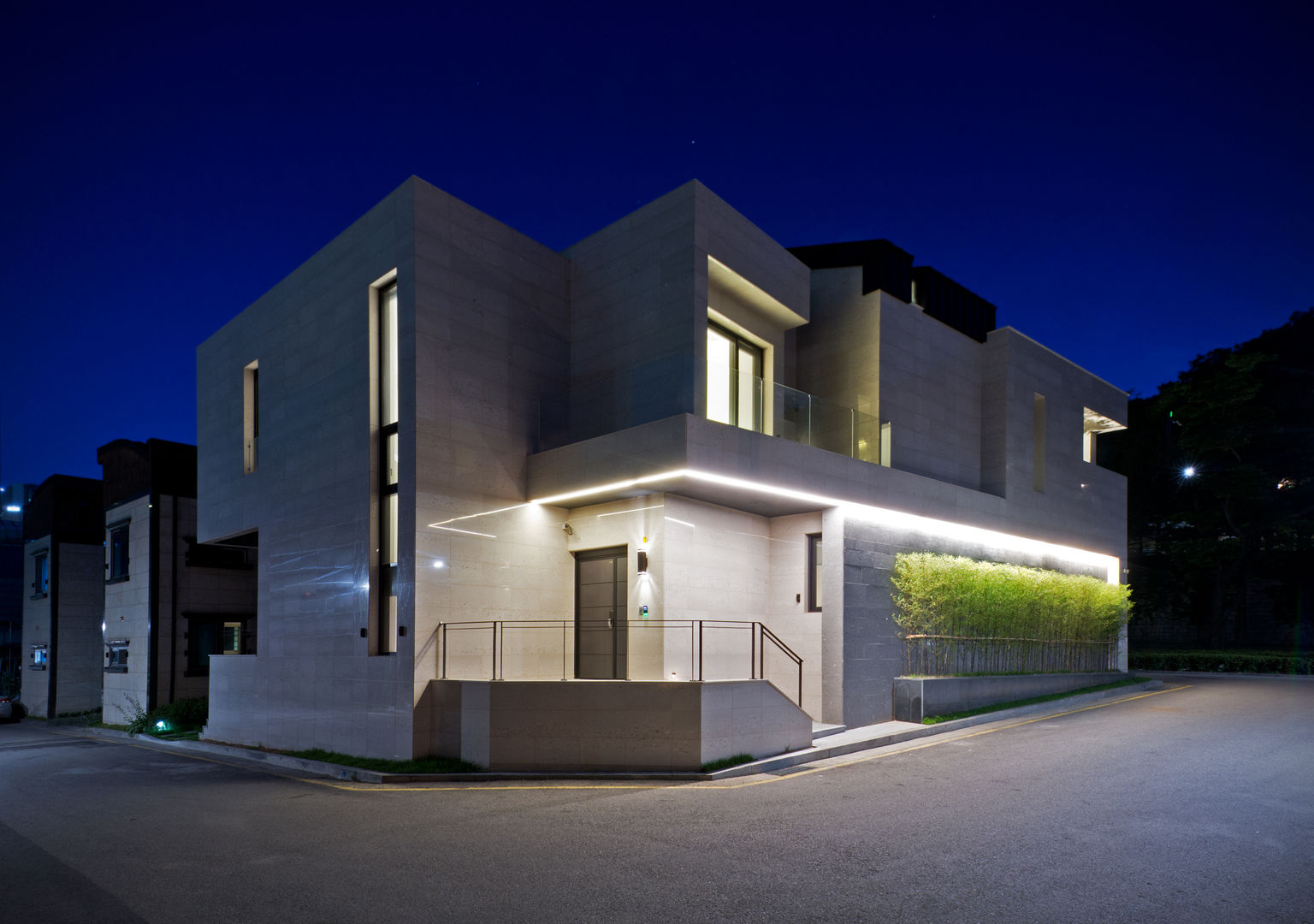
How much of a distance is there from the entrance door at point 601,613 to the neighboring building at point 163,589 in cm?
1431

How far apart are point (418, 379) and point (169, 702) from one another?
16304mm

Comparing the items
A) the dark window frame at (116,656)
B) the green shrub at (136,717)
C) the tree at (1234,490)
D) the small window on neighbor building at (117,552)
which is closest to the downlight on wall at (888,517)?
the tree at (1234,490)

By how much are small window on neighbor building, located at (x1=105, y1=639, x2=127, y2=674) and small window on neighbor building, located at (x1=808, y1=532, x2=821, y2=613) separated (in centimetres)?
2075

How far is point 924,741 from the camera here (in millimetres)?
13742

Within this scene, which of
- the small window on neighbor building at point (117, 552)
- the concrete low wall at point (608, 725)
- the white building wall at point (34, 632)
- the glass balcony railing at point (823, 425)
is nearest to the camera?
the concrete low wall at point (608, 725)

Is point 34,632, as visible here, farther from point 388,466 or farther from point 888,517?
point 888,517

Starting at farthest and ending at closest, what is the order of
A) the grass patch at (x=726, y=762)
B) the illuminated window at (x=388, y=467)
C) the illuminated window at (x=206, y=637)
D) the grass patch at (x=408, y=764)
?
the illuminated window at (x=206, y=637)
the illuminated window at (x=388, y=467)
the grass patch at (x=408, y=764)
the grass patch at (x=726, y=762)

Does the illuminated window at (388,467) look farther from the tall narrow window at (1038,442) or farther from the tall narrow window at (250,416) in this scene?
the tall narrow window at (1038,442)

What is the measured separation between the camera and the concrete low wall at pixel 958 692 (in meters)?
15.4

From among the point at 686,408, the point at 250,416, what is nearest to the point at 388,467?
the point at 686,408

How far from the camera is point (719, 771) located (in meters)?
11.0

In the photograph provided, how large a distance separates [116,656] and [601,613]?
19042 mm

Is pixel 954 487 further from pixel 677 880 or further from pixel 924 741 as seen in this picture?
pixel 677 880

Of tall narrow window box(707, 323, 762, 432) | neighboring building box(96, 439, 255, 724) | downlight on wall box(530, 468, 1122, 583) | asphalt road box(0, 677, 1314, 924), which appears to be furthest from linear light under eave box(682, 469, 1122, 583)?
neighboring building box(96, 439, 255, 724)
